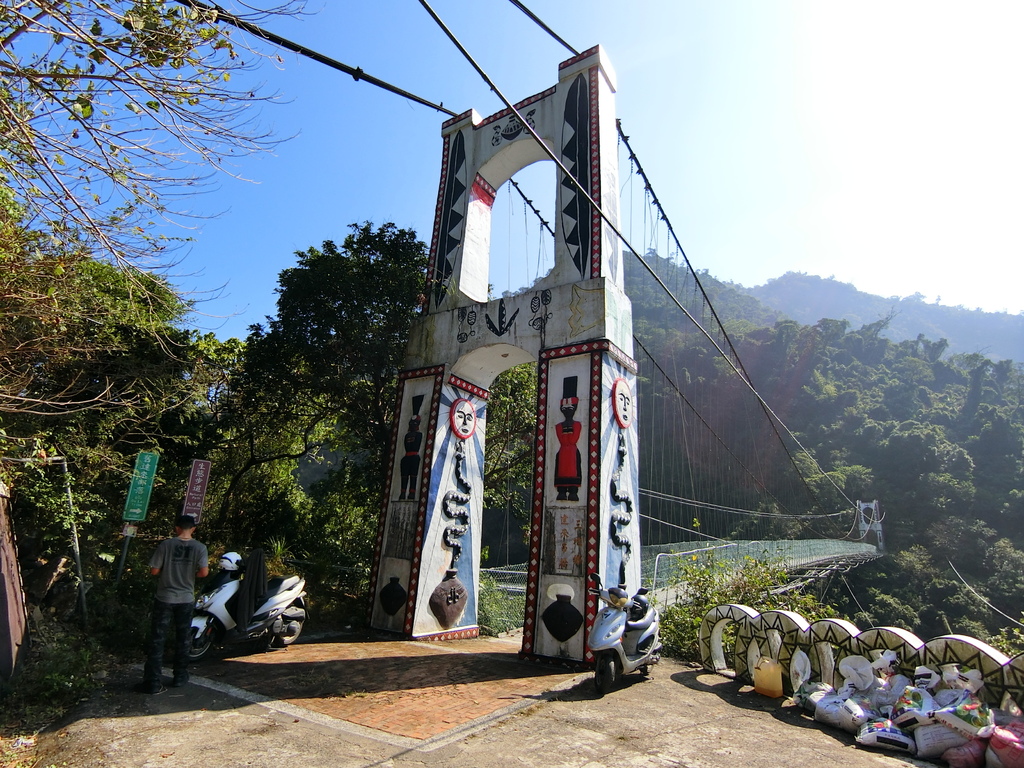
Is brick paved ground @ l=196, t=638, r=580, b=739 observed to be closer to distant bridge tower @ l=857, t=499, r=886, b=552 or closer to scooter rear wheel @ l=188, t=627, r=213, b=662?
scooter rear wheel @ l=188, t=627, r=213, b=662

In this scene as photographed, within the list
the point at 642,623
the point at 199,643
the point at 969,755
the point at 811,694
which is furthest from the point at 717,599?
the point at 199,643

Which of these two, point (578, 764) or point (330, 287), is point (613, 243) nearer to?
point (330, 287)

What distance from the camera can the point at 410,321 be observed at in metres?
10.5

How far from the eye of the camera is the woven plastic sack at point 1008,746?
352cm

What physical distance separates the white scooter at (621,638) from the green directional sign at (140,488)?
178 inches

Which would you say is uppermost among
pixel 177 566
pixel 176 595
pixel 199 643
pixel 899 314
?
pixel 899 314

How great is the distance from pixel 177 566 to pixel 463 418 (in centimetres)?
465

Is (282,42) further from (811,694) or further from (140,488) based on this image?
(811,694)

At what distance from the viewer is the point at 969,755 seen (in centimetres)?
369

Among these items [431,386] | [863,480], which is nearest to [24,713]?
[431,386]

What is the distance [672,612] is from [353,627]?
4282 millimetres

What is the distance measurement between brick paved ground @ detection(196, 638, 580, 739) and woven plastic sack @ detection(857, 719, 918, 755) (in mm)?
2385

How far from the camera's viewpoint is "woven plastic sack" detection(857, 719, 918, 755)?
3943 mm

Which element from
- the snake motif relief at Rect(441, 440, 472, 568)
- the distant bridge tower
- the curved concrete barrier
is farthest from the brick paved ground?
the distant bridge tower
